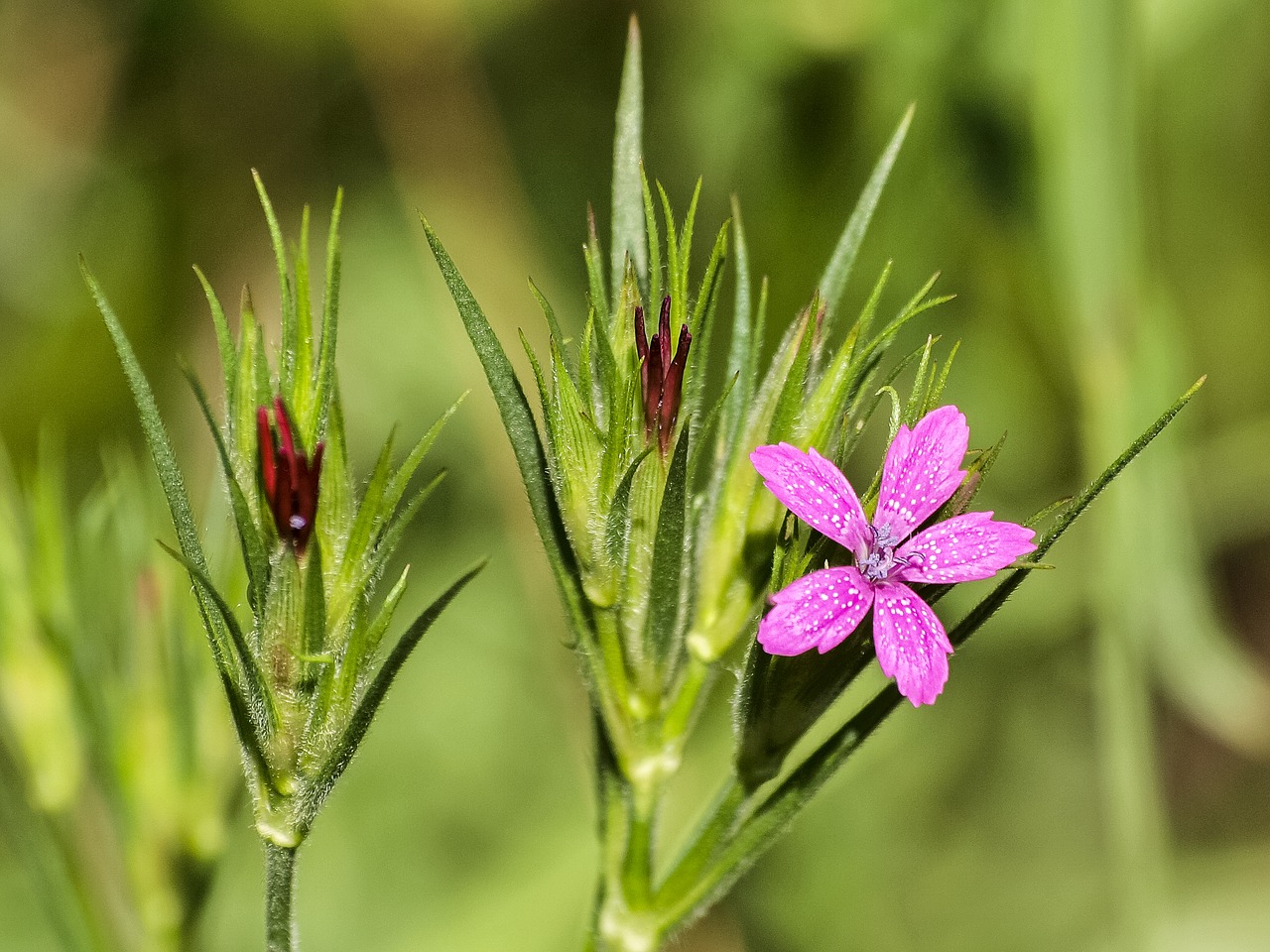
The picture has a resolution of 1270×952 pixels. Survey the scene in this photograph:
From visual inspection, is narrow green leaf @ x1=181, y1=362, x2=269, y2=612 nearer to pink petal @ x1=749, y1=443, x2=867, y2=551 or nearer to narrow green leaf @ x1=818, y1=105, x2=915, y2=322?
pink petal @ x1=749, y1=443, x2=867, y2=551

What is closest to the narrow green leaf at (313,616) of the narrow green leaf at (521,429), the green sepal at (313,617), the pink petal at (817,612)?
the green sepal at (313,617)

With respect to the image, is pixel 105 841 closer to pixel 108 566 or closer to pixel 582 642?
pixel 108 566

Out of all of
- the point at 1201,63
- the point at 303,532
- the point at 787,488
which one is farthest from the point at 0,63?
the point at 1201,63

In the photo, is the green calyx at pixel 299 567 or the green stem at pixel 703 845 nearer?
the green calyx at pixel 299 567

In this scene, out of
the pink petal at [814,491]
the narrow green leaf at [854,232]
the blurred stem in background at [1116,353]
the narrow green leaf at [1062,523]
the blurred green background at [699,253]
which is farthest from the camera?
the blurred green background at [699,253]

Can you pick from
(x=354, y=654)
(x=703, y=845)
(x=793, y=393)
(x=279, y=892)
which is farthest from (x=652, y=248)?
(x=279, y=892)

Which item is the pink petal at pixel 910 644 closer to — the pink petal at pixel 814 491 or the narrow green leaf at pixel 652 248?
the pink petal at pixel 814 491

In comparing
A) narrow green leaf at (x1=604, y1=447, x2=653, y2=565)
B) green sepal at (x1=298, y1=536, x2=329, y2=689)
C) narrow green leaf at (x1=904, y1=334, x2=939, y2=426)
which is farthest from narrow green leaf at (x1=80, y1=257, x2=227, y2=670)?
narrow green leaf at (x1=904, y1=334, x2=939, y2=426)
